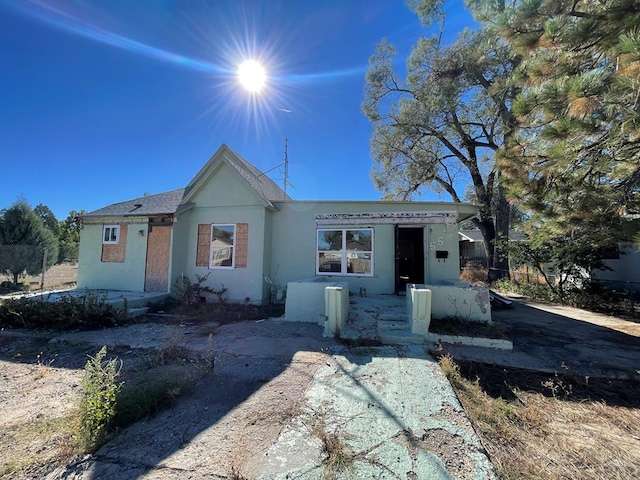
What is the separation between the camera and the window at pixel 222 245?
9.65 m

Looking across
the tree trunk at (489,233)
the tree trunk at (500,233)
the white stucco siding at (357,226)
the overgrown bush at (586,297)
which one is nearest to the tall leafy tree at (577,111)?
the white stucco siding at (357,226)

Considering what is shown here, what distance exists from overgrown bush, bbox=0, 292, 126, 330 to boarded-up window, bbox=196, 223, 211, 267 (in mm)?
3194

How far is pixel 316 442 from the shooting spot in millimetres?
2525

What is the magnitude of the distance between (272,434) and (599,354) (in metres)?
6.58

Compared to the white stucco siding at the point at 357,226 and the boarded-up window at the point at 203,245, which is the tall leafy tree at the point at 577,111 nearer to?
the white stucco siding at the point at 357,226

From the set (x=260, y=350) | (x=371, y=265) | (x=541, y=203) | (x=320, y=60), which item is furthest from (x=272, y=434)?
(x=320, y=60)

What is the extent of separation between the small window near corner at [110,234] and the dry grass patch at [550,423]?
12.0 metres

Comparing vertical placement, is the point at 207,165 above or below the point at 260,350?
above

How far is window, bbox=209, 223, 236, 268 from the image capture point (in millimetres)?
9648

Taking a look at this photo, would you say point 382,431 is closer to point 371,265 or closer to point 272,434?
point 272,434

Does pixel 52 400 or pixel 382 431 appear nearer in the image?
pixel 382 431

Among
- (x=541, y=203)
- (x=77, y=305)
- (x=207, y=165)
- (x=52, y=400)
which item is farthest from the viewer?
(x=207, y=165)

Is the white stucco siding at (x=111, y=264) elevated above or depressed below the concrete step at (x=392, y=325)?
above

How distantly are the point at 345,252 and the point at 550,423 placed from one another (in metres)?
6.82
